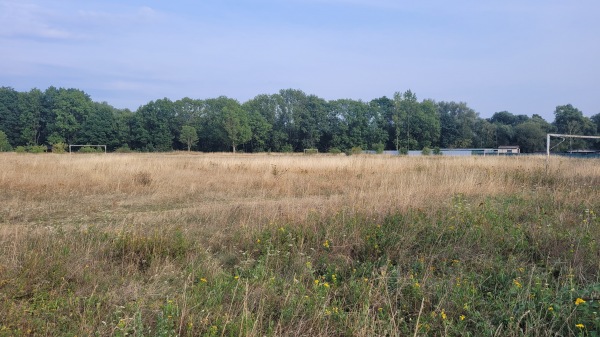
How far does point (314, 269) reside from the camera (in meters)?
4.69

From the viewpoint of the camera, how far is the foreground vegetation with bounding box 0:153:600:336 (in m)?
3.25

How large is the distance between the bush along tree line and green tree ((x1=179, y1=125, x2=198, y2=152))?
0.15 meters

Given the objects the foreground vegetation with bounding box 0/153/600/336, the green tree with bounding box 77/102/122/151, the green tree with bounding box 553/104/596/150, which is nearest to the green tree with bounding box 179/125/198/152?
the green tree with bounding box 77/102/122/151

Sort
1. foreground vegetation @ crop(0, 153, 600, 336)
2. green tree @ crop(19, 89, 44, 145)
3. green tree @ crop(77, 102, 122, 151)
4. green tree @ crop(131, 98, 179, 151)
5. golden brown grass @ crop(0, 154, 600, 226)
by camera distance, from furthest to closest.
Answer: green tree @ crop(131, 98, 179, 151) < green tree @ crop(19, 89, 44, 145) < green tree @ crop(77, 102, 122, 151) < golden brown grass @ crop(0, 154, 600, 226) < foreground vegetation @ crop(0, 153, 600, 336)

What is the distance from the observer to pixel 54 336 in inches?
118

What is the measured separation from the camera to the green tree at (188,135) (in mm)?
63094

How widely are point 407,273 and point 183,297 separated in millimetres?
2421

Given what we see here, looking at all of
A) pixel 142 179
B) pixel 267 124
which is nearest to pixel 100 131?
pixel 267 124

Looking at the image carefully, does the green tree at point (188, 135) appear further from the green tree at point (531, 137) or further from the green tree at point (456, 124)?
the green tree at point (531, 137)

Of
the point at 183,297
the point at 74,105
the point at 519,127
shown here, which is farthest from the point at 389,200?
the point at 74,105

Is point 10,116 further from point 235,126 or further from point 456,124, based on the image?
point 456,124

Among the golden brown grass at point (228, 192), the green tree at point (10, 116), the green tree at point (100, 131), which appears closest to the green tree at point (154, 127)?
the green tree at point (100, 131)

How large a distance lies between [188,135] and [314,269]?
2431 inches

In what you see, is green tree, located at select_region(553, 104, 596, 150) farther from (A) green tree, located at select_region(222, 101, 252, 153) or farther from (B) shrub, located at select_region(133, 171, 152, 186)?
(B) shrub, located at select_region(133, 171, 152, 186)
